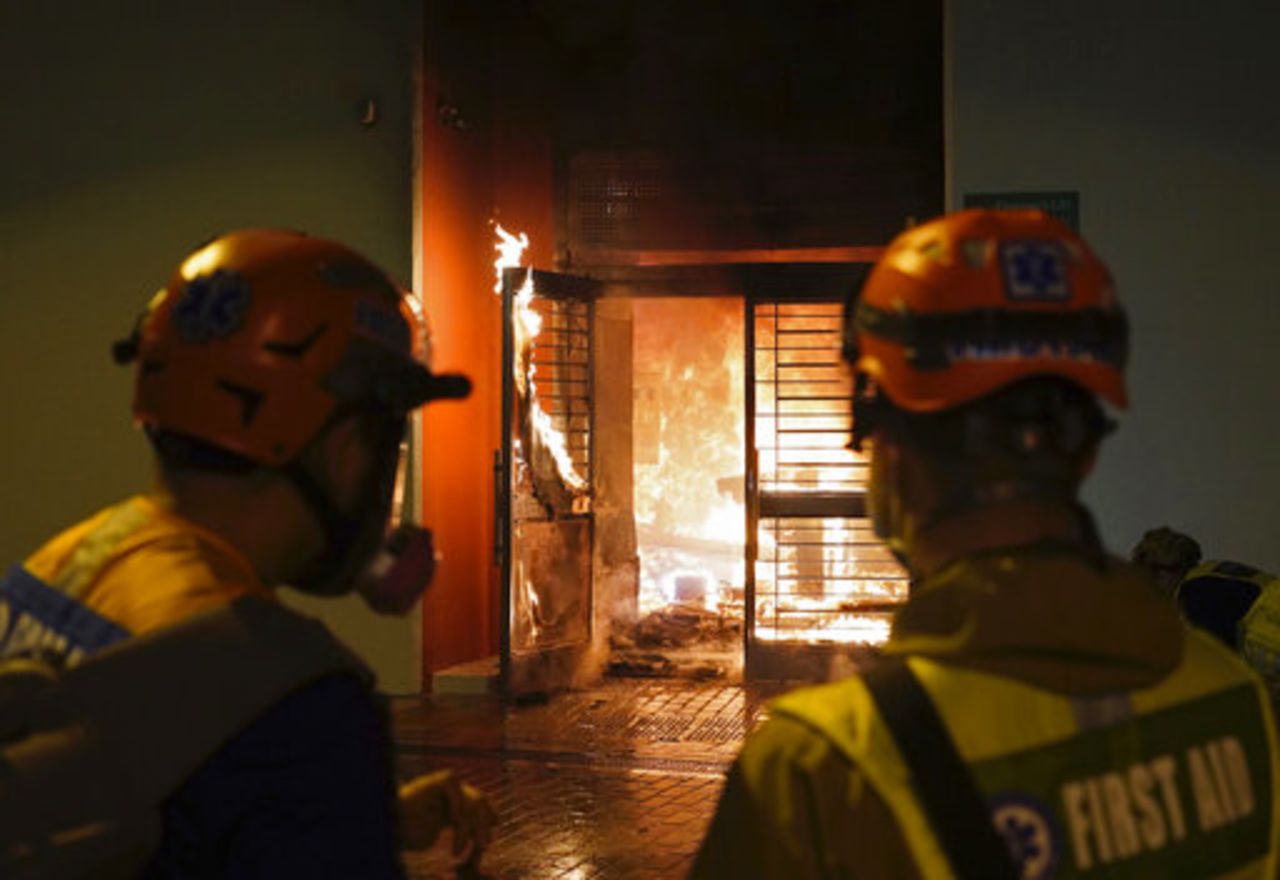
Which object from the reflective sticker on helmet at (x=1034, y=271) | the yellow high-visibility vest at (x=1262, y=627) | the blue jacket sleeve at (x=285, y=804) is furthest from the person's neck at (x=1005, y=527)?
the yellow high-visibility vest at (x=1262, y=627)

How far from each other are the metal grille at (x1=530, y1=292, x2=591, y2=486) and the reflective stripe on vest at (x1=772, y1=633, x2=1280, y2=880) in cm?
819

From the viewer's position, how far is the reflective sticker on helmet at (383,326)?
6.93 feet

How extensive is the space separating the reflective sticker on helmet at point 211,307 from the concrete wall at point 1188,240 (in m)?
6.99

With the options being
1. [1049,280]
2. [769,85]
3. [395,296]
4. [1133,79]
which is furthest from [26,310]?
[1049,280]

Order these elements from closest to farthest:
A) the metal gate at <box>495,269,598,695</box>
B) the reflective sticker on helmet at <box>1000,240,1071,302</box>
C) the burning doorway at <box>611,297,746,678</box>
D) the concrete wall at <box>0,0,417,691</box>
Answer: the reflective sticker on helmet at <box>1000,240,1071,302</box> < the metal gate at <box>495,269,598,695</box> < the concrete wall at <box>0,0,417,691</box> < the burning doorway at <box>611,297,746,678</box>

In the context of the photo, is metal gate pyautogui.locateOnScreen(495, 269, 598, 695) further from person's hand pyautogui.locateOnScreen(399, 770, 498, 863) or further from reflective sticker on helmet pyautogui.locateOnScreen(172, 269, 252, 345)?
reflective sticker on helmet pyautogui.locateOnScreen(172, 269, 252, 345)

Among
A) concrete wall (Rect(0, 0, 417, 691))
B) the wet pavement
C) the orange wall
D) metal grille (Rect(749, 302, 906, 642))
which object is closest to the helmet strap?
the wet pavement

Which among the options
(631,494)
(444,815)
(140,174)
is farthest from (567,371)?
(444,815)

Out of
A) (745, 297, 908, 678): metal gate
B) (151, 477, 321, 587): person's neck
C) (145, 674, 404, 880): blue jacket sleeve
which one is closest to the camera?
(145, 674, 404, 880): blue jacket sleeve

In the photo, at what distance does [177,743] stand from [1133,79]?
783cm

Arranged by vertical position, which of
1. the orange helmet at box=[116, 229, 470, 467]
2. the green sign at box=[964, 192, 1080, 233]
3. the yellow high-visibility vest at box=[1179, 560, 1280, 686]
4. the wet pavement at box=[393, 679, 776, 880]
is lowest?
the wet pavement at box=[393, 679, 776, 880]

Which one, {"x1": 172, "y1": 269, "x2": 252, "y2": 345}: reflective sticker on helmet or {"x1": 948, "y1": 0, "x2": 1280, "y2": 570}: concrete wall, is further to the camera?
{"x1": 948, "y1": 0, "x2": 1280, "y2": 570}: concrete wall

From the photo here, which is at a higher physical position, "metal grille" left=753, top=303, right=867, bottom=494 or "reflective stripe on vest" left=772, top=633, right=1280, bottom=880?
"metal grille" left=753, top=303, right=867, bottom=494

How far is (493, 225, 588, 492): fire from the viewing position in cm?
948
